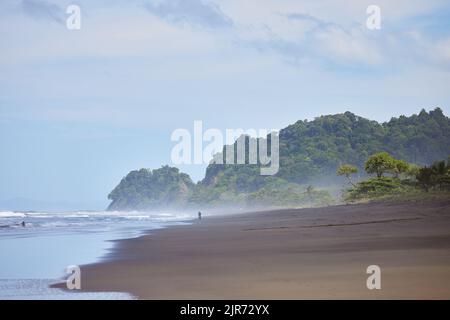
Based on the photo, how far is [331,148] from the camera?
380 feet

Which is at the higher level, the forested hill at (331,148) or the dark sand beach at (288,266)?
the forested hill at (331,148)

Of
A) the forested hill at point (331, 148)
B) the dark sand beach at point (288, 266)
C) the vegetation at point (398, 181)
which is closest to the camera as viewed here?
the dark sand beach at point (288, 266)

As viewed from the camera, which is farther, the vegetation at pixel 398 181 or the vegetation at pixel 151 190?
the vegetation at pixel 151 190

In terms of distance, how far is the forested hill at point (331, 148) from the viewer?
364 ft

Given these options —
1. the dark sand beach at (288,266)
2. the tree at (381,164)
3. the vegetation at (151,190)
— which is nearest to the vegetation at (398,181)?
the tree at (381,164)

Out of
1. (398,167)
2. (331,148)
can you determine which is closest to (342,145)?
(331,148)

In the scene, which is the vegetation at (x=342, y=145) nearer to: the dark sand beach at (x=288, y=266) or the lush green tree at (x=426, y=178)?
the lush green tree at (x=426, y=178)

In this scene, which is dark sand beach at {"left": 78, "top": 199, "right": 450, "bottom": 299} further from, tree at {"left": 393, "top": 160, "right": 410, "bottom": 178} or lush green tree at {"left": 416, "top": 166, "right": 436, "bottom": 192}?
tree at {"left": 393, "top": 160, "right": 410, "bottom": 178}

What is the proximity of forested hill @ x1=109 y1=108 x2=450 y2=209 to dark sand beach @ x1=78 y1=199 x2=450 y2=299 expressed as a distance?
86.1 m

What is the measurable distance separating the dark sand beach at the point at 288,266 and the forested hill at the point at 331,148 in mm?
86096

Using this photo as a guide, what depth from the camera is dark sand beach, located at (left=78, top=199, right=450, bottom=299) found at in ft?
34.7
